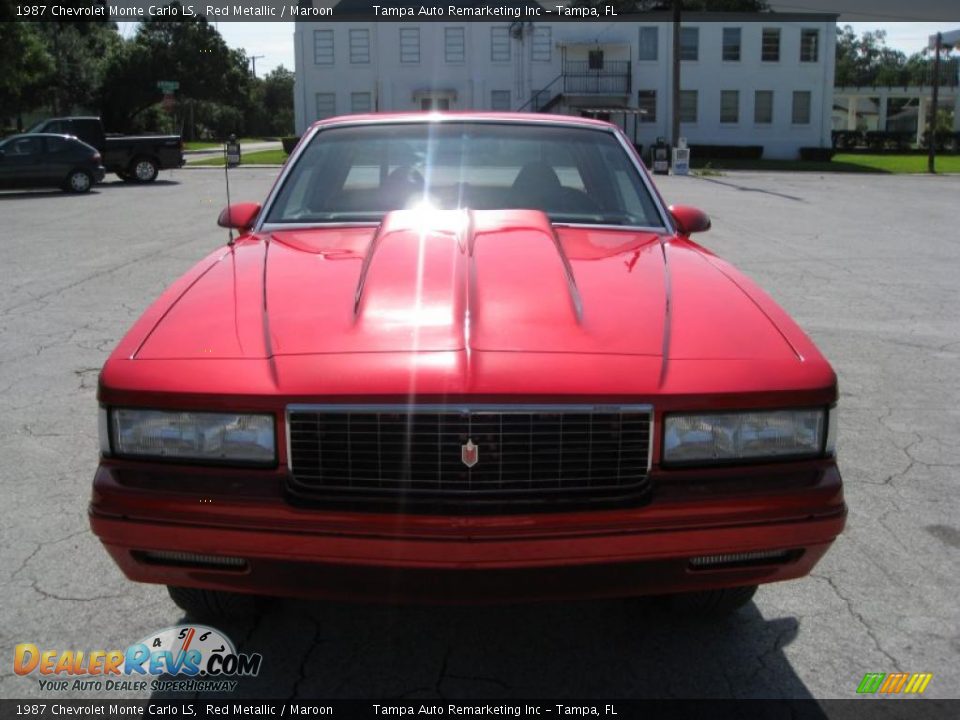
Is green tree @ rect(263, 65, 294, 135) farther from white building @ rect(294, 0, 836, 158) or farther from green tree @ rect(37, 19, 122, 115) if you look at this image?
white building @ rect(294, 0, 836, 158)

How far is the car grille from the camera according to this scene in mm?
2160

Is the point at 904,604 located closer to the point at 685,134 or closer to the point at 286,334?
the point at 286,334

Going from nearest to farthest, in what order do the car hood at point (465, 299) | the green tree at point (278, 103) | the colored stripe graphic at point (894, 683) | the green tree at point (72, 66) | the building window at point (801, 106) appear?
the car hood at point (465, 299) < the colored stripe graphic at point (894, 683) < the green tree at point (72, 66) < the building window at point (801, 106) < the green tree at point (278, 103)

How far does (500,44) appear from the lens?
47.0m

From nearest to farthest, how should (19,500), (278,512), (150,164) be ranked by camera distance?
(278,512) < (19,500) < (150,164)

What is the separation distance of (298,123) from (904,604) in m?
48.4

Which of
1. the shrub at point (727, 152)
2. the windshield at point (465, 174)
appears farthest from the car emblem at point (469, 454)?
the shrub at point (727, 152)

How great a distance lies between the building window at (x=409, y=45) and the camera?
4678 centimetres

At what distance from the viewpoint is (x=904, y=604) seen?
3008 mm

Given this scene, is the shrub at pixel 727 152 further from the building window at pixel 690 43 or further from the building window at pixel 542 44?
the building window at pixel 542 44

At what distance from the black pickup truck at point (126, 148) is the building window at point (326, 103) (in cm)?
2399

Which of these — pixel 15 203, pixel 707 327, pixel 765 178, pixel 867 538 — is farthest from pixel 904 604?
pixel 765 178

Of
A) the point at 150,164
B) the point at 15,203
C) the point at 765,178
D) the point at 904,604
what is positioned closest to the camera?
the point at 904,604

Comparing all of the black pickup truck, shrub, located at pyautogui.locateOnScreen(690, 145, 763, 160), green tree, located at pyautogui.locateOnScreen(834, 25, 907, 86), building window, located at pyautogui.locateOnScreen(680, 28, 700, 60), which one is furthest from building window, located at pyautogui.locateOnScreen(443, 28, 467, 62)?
green tree, located at pyautogui.locateOnScreen(834, 25, 907, 86)
